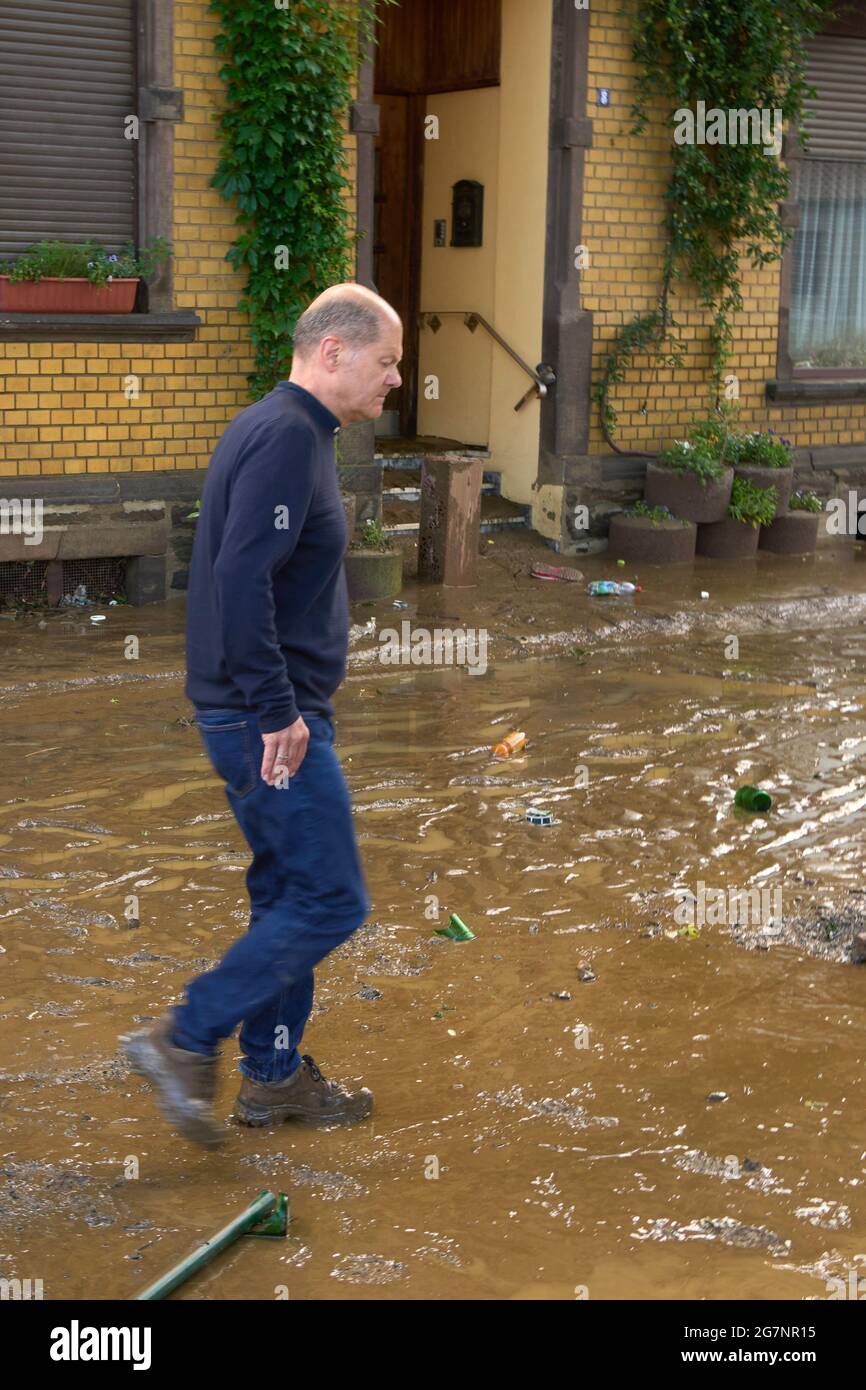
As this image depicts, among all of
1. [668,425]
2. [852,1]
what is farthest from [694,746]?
[852,1]

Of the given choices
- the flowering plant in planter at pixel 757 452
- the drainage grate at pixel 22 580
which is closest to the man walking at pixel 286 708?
the drainage grate at pixel 22 580

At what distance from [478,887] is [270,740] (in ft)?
7.06

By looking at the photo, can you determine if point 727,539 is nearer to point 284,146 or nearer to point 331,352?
point 284,146

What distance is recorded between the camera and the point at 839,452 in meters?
13.7

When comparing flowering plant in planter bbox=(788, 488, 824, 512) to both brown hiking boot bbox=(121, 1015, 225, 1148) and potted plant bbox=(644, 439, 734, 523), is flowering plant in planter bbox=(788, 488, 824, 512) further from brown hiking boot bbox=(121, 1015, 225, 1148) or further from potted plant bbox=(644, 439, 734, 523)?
brown hiking boot bbox=(121, 1015, 225, 1148)

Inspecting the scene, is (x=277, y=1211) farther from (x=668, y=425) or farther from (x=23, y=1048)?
(x=668, y=425)

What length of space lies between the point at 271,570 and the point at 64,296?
655cm

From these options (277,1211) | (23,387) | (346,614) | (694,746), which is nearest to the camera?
(277,1211)

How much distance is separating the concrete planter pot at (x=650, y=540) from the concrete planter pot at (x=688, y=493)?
0.12 meters

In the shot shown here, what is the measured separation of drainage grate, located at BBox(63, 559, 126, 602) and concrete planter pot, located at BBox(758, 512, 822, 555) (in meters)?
5.24

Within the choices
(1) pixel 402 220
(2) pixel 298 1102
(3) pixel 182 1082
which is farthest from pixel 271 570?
(1) pixel 402 220

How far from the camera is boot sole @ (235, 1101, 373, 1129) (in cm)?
395

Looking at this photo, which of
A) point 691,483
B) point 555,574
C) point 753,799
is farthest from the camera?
point 691,483

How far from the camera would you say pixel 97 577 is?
32.9 feet
